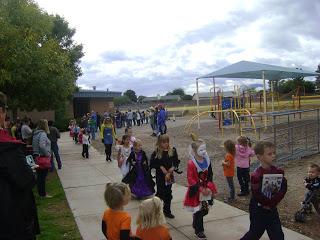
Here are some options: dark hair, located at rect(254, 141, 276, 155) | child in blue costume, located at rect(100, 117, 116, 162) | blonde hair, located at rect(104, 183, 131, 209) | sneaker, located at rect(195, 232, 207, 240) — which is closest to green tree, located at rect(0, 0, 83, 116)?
child in blue costume, located at rect(100, 117, 116, 162)

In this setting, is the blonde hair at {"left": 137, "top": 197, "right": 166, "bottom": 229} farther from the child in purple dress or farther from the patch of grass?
the child in purple dress

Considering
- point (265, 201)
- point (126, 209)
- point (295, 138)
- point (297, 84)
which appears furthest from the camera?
point (297, 84)

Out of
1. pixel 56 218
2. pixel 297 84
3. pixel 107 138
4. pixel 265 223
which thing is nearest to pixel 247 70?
pixel 107 138

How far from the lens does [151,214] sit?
12.6ft

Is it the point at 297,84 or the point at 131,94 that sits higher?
the point at 131,94

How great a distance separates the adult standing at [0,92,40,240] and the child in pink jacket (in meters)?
5.86

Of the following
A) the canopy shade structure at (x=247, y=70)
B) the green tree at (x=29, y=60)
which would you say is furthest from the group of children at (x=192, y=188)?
the canopy shade structure at (x=247, y=70)

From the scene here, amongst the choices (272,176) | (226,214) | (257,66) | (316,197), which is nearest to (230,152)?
(226,214)

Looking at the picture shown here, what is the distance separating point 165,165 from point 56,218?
7.22 ft

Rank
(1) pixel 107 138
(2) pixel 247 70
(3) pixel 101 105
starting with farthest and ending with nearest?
(3) pixel 101 105 → (2) pixel 247 70 → (1) pixel 107 138

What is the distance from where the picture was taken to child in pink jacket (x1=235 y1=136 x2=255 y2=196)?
819cm

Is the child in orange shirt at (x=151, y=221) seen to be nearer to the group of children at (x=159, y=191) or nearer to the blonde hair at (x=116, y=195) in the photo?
the group of children at (x=159, y=191)

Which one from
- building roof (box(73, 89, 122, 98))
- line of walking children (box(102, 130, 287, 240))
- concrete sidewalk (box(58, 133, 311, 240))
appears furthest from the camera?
building roof (box(73, 89, 122, 98))

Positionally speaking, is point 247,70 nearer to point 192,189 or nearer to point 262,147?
point 192,189
